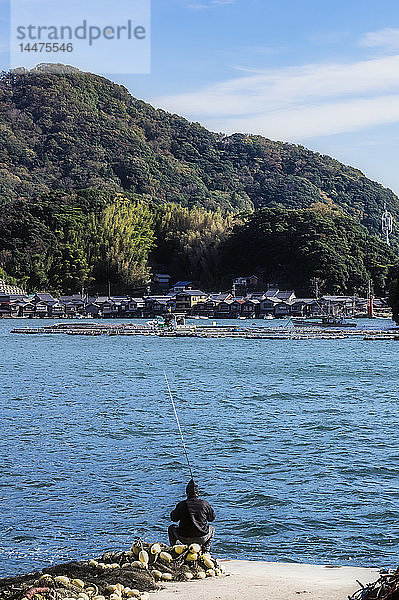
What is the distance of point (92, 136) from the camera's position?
125875mm

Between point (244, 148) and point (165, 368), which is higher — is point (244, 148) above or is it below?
above

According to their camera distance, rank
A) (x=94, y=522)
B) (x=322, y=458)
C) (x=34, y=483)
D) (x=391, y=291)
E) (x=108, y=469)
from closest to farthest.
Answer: (x=94, y=522) → (x=34, y=483) → (x=108, y=469) → (x=322, y=458) → (x=391, y=291)

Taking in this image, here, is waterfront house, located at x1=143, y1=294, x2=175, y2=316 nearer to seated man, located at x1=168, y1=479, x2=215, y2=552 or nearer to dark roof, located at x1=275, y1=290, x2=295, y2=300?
dark roof, located at x1=275, y1=290, x2=295, y2=300

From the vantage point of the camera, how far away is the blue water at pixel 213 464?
25.4ft

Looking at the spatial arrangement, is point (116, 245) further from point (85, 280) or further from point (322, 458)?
point (322, 458)

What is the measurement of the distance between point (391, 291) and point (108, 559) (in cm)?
3775

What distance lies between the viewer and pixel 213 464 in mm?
11125

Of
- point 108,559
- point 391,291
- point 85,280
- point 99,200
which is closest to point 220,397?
point 108,559

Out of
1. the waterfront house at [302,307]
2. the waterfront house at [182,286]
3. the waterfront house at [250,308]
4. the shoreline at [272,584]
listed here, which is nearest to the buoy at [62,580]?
the shoreline at [272,584]

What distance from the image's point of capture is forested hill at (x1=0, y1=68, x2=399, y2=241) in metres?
115

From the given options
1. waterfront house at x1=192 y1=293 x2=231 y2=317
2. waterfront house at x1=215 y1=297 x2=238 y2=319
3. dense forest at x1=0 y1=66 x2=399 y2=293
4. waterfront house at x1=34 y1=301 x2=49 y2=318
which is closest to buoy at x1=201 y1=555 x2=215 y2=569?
waterfront house at x1=215 y1=297 x2=238 y2=319

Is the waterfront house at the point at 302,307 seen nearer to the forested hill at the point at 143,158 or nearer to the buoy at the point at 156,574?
the forested hill at the point at 143,158

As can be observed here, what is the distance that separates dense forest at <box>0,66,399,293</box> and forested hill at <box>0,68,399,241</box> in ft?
0.74

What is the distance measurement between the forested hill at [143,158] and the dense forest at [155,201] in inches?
8.9
